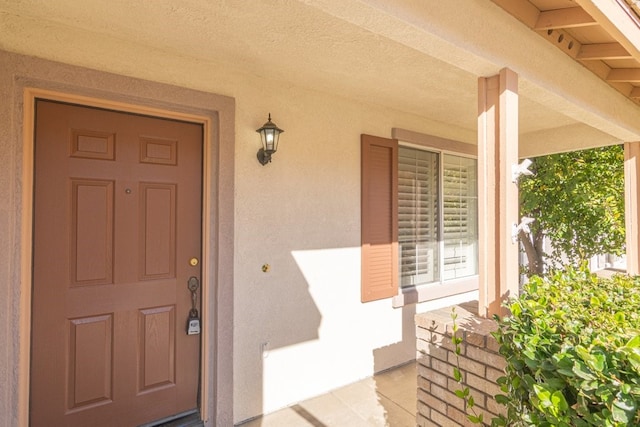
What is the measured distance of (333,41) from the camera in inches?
86.1

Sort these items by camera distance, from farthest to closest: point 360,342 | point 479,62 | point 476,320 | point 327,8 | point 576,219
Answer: point 576,219 < point 360,342 < point 476,320 < point 479,62 < point 327,8

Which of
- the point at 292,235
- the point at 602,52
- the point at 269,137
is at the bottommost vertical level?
the point at 292,235

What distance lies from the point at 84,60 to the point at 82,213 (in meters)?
0.95

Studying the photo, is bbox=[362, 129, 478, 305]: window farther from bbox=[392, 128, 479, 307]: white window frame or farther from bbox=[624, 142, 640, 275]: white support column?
bbox=[624, 142, 640, 275]: white support column

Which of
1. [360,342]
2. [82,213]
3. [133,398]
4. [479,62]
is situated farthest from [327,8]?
[360,342]

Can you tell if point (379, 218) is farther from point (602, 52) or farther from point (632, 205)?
point (632, 205)

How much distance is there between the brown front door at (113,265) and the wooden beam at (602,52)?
2723mm

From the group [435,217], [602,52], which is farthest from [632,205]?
[602,52]

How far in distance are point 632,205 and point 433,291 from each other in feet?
7.06

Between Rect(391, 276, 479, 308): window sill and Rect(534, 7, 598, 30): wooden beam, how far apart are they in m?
2.56

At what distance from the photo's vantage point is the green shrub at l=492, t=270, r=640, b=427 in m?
0.92

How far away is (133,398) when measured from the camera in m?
2.32

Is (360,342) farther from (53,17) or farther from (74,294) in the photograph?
(53,17)

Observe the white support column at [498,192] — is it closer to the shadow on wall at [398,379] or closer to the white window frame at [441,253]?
the shadow on wall at [398,379]
